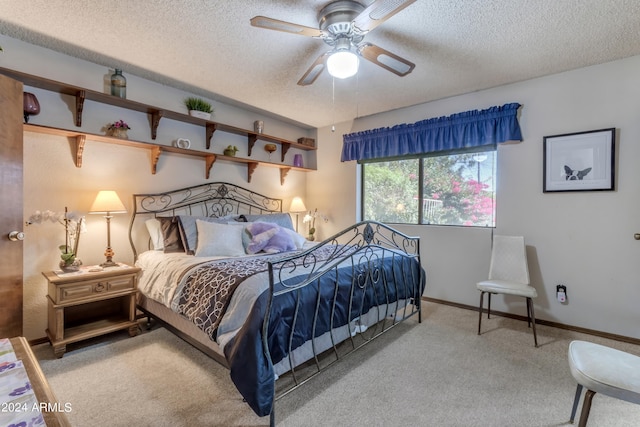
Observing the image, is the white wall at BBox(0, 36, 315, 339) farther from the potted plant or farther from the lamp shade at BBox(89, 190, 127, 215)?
the lamp shade at BBox(89, 190, 127, 215)

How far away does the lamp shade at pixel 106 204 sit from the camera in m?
2.61

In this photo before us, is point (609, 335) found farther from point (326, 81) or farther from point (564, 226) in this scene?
point (326, 81)

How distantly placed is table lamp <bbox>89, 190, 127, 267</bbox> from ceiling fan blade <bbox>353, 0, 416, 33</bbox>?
2.45 m

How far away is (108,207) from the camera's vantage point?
2.63m

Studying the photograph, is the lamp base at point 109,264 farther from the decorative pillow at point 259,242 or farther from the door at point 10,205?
the decorative pillow at point 259,242

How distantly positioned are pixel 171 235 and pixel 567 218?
3.90 metres

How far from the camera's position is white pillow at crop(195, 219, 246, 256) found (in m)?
2.79

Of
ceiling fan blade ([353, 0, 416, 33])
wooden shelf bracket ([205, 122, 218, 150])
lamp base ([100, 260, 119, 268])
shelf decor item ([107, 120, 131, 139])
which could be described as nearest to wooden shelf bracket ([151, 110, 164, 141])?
shelf decor item ([107, 120, 131, 139])

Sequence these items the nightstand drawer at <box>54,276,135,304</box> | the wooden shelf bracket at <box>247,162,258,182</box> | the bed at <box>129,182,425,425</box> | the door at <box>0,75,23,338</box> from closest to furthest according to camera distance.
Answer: the bed at <box>129,182,425,425</box>, the door at <box>0,75,23,338</box>, the nightstand drawer at <box>54,276,135,304</box>, the wooden shelf bracket at <box>247,162,258,182</box>

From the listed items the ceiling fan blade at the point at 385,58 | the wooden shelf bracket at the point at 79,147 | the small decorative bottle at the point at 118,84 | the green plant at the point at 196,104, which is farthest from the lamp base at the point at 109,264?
the ceiling fan blade at the point at 385,58

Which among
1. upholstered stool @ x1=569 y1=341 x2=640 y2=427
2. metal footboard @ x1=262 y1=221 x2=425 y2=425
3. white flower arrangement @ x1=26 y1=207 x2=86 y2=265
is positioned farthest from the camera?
white flower arrangement @ x1=26 y1=207 x2=86 y2=265

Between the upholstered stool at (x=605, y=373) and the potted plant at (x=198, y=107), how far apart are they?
3740mm

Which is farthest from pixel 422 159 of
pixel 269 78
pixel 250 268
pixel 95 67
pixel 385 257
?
pixel 95 67

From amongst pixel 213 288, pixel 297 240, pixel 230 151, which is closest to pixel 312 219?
pixel 297 240
